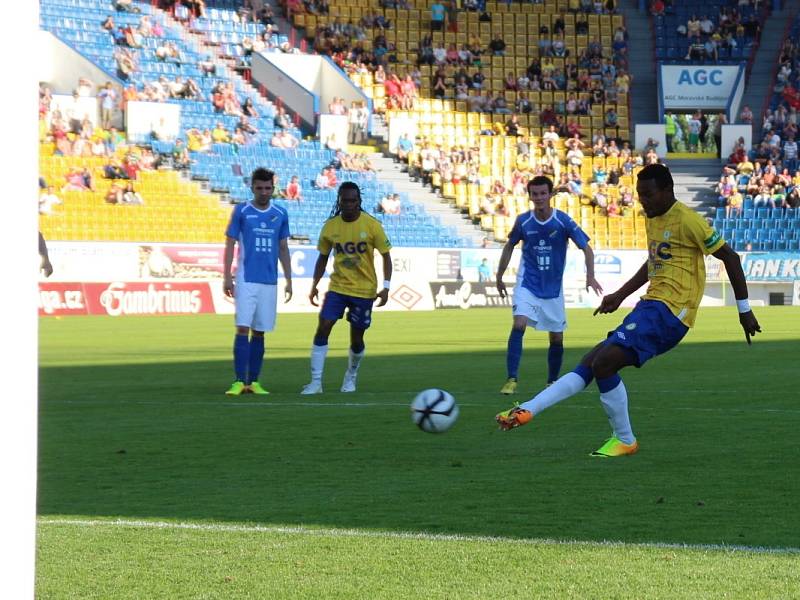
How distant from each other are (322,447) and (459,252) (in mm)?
27450

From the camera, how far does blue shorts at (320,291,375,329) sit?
13695 mm

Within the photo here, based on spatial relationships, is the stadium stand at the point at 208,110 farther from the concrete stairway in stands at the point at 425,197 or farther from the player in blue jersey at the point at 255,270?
the player in blue jersey at the point at 255,270

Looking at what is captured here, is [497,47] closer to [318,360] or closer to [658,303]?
[318,360]

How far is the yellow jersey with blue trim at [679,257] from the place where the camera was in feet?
27.1

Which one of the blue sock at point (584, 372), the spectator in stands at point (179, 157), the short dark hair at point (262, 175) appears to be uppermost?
the spectator in stands at point (179, 157)

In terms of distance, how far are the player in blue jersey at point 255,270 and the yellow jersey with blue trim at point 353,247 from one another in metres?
0.51

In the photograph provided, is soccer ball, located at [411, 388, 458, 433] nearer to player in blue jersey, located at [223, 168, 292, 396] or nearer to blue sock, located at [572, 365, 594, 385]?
blue sock, located at [572, 365, 594, 385]

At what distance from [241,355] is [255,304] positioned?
58cm

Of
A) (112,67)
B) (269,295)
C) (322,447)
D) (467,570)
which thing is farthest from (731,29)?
(467,570)

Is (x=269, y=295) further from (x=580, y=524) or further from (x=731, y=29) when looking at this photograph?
(x=731, y=29)

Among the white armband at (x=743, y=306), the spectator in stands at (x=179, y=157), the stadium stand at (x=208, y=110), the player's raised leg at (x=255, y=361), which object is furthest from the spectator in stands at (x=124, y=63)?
the white armband at (x=743, y=306)

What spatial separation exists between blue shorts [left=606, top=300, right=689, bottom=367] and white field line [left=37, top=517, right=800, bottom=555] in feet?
9.03

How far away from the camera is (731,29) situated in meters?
50.6

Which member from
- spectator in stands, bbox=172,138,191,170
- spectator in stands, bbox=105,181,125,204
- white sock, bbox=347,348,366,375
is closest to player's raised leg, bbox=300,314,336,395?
white sock, bbox=347,348,366,375
